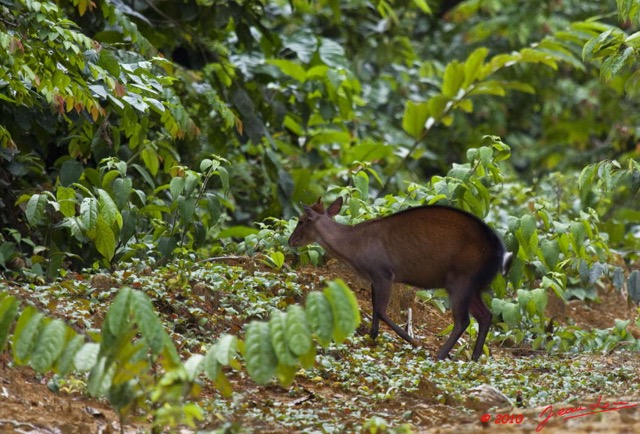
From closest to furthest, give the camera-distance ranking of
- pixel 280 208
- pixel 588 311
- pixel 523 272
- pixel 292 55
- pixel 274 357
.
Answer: pixel 274 357 < pixel 523 272 < pixel 588 311 < pixel 280 208 < pixel 292 55

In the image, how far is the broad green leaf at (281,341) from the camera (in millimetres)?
3951

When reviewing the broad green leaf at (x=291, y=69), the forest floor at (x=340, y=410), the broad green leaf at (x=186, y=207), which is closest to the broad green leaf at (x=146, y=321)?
the forest floor at (x=340, y=410)

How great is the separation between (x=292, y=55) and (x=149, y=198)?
12.1 ft

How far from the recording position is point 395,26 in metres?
13.3

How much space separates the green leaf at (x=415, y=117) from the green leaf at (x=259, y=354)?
6839mm

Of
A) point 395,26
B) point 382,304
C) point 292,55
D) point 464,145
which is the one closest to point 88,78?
point 382,304

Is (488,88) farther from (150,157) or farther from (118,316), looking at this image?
(118,316)

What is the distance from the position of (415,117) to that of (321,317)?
22.7 feet

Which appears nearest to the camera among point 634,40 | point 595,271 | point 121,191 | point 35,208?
point 634,40

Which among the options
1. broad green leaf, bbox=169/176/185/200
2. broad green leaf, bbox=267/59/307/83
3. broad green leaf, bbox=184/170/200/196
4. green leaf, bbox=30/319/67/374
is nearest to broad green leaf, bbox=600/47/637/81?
broad green leaf, bbox=184/170/200/196

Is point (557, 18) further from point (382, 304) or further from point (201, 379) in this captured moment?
point (201, 379)

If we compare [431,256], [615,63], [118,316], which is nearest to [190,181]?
[431,256]

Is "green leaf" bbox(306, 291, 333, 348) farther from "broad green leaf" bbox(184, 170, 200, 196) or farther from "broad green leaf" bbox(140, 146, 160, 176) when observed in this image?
"broad green leaf" bbox(140, 146, 160, 176)

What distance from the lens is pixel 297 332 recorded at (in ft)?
13.0
